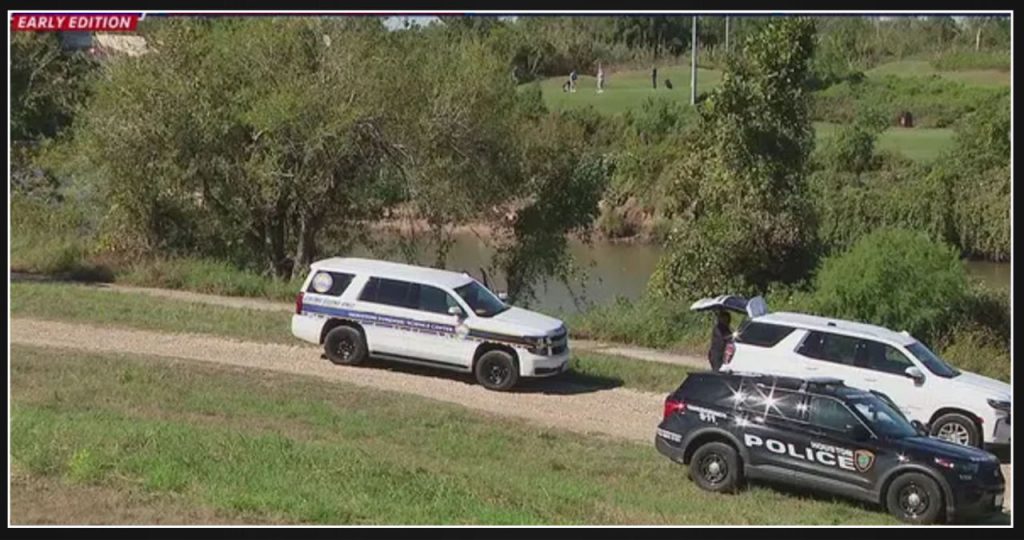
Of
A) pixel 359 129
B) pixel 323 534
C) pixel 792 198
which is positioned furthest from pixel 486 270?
pixel 323 534

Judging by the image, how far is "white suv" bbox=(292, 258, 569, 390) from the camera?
17250mm

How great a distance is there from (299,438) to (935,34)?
3071 cm

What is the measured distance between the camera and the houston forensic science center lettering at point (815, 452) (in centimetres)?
1273

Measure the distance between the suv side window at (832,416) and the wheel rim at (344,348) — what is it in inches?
295

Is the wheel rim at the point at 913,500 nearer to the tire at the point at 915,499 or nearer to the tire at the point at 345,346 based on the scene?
the tire at the point at 915,499

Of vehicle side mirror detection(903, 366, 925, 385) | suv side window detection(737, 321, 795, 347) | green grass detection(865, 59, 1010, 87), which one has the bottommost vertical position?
vehicle side mirror detection(903, 366, 925, 385)

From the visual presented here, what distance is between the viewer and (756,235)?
27266mm

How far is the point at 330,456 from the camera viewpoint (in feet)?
40.1

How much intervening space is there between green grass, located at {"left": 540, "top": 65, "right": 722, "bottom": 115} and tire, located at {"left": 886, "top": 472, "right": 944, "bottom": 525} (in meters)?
25.2

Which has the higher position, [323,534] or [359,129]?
[359,129]

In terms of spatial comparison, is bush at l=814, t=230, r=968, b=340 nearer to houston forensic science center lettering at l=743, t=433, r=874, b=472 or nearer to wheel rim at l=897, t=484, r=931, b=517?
houston forensic science center lettering at l=743, t=433, r=874, b=472

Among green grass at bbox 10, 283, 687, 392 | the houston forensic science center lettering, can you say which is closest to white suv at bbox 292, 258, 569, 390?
green grass at bbox 10, 283, 687, 392

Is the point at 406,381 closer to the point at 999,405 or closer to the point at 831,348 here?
the point at 831,348

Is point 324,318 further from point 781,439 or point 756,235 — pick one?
point 756,235
